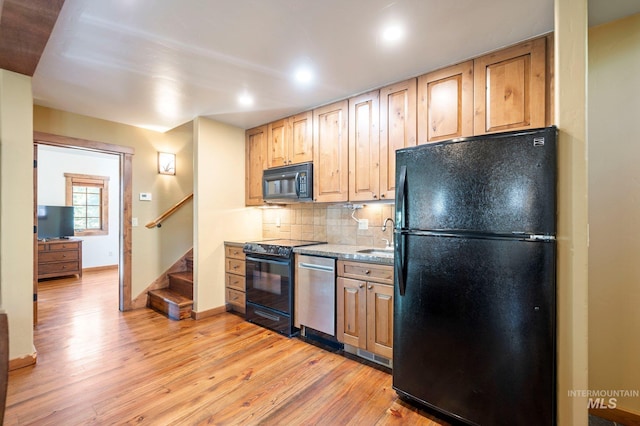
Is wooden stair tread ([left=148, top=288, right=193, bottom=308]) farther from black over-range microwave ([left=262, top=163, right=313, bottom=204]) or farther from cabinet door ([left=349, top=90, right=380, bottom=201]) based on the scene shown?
cabinet door ([left=349, top=90, right=380, bottom=201])

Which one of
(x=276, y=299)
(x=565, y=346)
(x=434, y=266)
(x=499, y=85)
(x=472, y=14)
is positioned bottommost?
(x=276, y=299)

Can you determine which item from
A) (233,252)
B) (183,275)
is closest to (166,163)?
(183,275)

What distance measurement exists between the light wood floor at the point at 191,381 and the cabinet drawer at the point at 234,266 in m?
0.64

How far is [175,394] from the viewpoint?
2008mm

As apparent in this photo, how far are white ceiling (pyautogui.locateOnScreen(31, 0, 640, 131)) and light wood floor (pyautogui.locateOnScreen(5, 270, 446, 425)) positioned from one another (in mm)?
2446

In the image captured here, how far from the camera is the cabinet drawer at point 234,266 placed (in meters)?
3.56

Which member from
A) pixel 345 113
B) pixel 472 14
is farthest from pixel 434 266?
pixel 345 113

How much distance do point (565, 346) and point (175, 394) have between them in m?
2.39

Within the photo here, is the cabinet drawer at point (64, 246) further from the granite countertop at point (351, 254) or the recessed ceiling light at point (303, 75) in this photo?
the recessed ceiling light at point (303, 75)

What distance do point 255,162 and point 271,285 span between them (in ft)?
5.48

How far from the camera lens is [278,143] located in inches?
139

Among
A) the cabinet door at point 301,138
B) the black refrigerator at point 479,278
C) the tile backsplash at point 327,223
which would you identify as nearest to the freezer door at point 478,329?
the black refrigerator at point 479,278

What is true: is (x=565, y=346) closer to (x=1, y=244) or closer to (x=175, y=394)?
(x=175, y=394)

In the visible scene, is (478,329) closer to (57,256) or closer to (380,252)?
(380,252)
